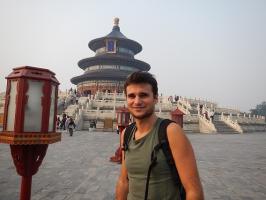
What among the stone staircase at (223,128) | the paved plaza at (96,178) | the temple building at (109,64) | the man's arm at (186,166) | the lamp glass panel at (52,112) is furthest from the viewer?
the temple building at (109,64)

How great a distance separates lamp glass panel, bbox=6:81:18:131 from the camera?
3.03 meters

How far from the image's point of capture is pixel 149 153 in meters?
2.08

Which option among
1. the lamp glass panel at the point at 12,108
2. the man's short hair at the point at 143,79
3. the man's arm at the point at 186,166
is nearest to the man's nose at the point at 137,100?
the man's short hair at the point at 143,79

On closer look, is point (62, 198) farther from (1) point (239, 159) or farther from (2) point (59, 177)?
(1) point (239, 159)

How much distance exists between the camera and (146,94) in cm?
228

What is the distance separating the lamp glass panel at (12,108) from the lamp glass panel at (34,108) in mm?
137

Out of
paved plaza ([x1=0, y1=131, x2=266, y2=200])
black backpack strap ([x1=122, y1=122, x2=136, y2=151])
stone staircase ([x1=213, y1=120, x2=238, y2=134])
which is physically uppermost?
black backpack strap ([x1=122, y1=122, x2=136, y2=151])

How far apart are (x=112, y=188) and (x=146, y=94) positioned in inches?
166

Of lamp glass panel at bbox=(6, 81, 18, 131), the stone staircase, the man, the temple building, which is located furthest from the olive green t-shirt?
the temple building

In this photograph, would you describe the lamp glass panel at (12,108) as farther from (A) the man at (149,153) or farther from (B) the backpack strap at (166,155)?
(B) the backpack strap at (166,155)

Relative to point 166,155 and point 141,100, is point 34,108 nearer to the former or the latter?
point 141,100

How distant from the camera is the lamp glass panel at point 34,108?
3031mm

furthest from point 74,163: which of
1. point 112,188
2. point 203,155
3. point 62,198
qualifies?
point 203,155

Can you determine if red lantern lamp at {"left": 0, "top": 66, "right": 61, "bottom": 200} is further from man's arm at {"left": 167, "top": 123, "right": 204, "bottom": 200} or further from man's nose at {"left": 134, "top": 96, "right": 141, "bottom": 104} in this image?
man's arm at {"left": 167, "top": 123, "right": 204, "bottom": 200}
